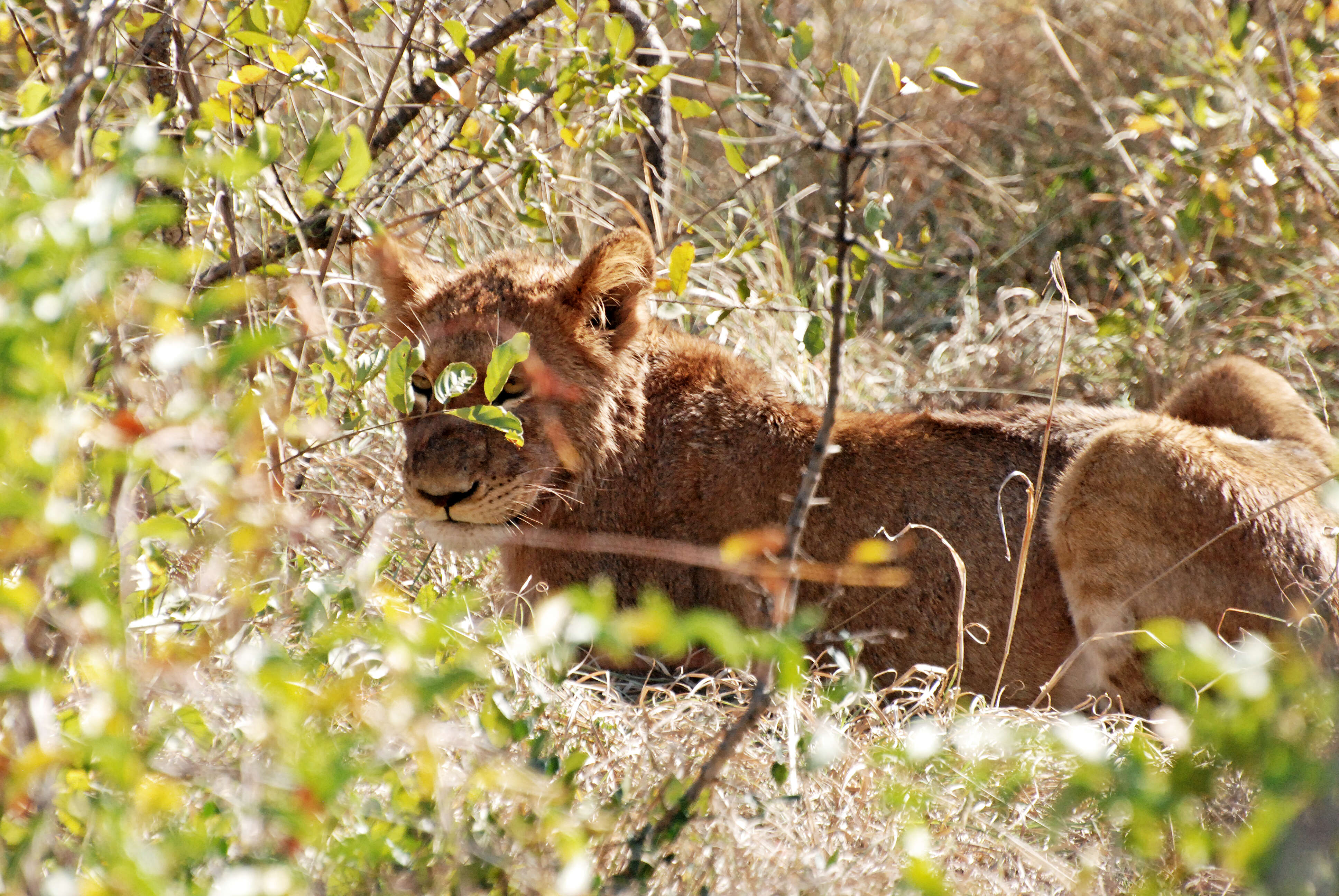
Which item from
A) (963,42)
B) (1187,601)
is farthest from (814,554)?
(963,42)

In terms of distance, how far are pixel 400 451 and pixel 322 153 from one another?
7.44 feet

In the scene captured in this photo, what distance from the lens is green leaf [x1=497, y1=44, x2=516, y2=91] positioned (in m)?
3.76

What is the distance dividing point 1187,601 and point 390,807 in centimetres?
253

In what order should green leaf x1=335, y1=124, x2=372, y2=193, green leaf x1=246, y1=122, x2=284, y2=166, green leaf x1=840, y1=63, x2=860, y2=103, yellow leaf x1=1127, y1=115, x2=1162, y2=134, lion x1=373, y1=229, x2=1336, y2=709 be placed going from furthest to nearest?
yellow leaf x1=1127, y1=115, x2=1162, y2=134
lion x1=373, y1=229, x2=1336, y2=709
green leaf x1=840, y1=63, x2=860, y2=103
green leaf x1=335, y1=124, x2=372, y2=193
green leaf x1=246, y1=122, x2=284, y2=166

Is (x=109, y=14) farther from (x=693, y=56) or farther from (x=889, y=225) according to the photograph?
(x=889, y=225)

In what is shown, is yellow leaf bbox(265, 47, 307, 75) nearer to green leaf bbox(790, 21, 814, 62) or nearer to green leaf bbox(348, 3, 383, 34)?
green leaf bbox(348, 3, 383, 34)

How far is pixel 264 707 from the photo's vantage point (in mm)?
1645

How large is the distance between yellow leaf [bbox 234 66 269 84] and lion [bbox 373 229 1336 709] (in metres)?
0.70

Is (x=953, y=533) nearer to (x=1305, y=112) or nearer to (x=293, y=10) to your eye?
(x=293, y=10)

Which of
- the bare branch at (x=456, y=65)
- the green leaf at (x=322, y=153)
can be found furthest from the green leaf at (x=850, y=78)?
the bare branch at (x=456, y=65)

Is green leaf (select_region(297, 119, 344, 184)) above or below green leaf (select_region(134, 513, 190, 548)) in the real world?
above

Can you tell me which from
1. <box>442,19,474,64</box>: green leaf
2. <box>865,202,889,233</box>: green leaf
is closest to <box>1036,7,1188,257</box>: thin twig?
<box>865,202,889,233</box>: green leaf

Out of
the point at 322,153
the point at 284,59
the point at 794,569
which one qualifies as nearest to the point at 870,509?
the point at 794,569

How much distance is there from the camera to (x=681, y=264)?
3.83 metres
